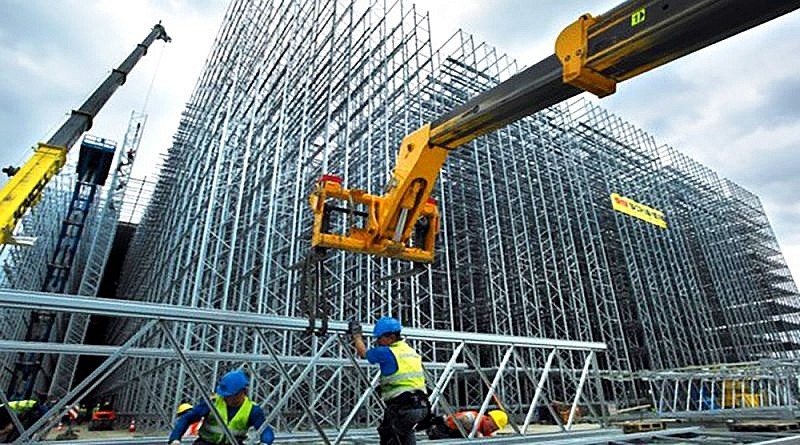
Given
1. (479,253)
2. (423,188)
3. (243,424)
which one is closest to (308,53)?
(479,253)

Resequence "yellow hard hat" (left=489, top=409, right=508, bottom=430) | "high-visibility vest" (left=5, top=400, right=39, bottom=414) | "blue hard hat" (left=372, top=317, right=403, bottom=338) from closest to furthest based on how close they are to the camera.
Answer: "blue hard hat" (left=372, top=317, right=403, bottom=338) < "high-visibility vest" (left=5, top=400, right=39, bottom=414) < "yellow hard hat" (left=489, top=409, right=508, bottom=430)

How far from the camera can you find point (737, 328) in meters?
20.3

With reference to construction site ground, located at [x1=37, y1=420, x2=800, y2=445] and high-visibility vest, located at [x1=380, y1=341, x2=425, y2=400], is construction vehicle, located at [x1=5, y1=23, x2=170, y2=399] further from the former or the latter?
high-visibility vest, located at [x1=380, y1=341, x2=425, y2=400]

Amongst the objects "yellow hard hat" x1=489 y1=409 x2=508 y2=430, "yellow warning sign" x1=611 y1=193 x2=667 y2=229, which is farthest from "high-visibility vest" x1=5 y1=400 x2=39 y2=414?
"yellow warning sign" x1=611 y1=193 x2=667 y2=229

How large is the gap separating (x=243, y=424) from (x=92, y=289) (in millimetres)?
22212

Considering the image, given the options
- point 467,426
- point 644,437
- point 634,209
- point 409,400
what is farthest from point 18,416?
point 634,209

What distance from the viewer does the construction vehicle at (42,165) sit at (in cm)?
627

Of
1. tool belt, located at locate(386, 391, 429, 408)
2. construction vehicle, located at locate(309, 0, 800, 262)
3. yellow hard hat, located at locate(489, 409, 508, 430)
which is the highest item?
construction vehicle, located at locate(309, 0, 800, 262)

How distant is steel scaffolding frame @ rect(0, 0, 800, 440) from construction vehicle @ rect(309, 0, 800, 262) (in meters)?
3.49

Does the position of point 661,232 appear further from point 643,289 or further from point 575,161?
point 575,161

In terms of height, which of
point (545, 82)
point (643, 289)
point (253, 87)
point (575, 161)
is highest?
point (253, 87)

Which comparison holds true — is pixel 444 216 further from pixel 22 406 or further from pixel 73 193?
pixel 73 193

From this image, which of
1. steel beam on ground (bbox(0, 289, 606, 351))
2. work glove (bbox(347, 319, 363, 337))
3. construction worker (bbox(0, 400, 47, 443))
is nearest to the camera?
steel beam on ground (bbox(0, 289, 606, 351))

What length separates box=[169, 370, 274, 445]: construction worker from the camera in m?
3.00
